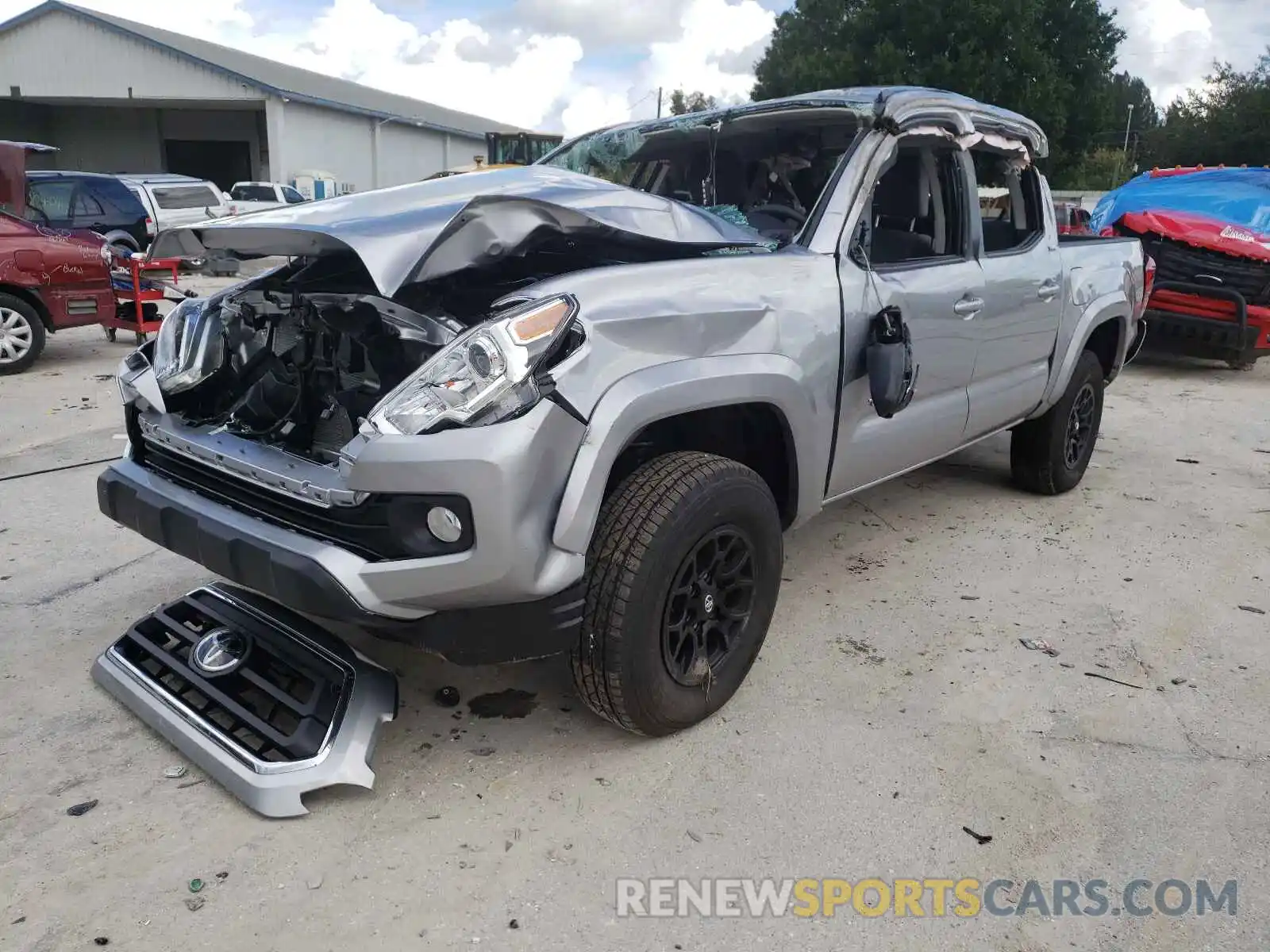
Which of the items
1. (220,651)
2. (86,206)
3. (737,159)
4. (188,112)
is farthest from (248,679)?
(188,112)

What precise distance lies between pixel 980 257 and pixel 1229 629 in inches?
67.8

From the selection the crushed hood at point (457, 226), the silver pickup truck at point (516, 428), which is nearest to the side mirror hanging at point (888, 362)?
the silver pickup truck at point (516, 428)

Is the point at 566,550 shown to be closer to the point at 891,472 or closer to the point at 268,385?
the point at 268,385

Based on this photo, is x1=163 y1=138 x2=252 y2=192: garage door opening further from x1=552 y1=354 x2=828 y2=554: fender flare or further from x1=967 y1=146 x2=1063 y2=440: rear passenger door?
x1=552 y1=354 x2=828 y2=554: fender flare

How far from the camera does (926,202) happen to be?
387cm

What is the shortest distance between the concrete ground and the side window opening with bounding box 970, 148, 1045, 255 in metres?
1.48

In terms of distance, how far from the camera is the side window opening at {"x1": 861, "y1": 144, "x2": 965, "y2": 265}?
381cm

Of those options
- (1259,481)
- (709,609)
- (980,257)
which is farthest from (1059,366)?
(709,609)

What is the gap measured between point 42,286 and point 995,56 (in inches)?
1123

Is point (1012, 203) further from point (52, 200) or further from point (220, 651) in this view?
point (52, 200)

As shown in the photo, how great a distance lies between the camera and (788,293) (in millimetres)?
2846

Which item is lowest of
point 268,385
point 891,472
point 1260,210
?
point 891,472

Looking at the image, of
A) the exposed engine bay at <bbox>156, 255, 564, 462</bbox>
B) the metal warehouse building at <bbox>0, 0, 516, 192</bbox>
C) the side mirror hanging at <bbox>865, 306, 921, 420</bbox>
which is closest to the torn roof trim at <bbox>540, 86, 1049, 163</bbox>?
the side mirror hanging at <bbox>865, 306, 921, 420</bbox>

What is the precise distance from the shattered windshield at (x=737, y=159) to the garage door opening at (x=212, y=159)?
3434 cm
